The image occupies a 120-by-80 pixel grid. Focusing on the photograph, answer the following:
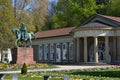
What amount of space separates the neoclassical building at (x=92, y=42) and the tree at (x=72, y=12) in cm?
1399

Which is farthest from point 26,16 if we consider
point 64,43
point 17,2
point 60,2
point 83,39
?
point 60,2

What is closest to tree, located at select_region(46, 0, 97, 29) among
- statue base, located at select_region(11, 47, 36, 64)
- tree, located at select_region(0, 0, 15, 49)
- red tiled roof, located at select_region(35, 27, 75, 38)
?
red tiled roof, located at select_region(35, 27, 75, 38)

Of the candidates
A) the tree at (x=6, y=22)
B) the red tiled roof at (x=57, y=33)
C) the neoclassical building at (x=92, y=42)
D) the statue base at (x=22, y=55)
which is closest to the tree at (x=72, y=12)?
the red tiled roof at (x=57, y=33)

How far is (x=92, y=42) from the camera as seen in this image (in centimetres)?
5997

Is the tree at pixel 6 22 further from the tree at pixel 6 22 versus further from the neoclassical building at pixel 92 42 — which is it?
the neoclassical building at pixel 92 42

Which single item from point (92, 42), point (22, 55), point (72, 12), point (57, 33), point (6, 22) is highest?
point (72, 12)

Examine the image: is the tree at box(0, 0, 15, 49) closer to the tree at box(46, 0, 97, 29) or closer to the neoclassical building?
the neoclassical building

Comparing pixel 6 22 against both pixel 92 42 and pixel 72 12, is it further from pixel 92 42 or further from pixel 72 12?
pixel 72 12

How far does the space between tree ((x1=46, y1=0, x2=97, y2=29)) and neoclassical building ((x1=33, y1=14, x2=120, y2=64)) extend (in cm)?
1399

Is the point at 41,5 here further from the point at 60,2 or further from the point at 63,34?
the point at 60,2

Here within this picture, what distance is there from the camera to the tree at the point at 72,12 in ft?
267

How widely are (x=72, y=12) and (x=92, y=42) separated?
25.1 m

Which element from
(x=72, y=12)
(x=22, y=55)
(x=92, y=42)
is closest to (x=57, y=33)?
(x=92, y=42)

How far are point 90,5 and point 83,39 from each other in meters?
23.7
